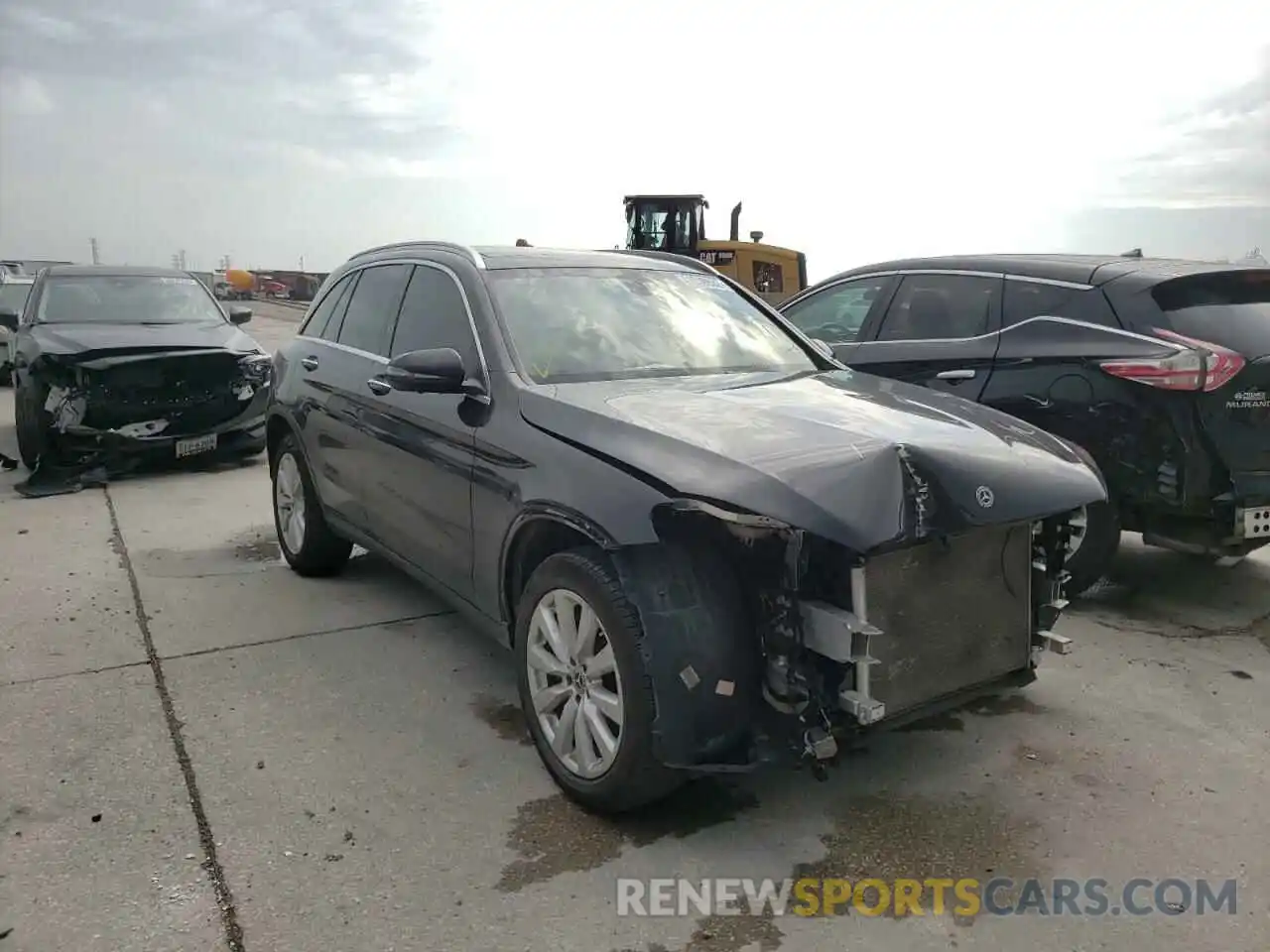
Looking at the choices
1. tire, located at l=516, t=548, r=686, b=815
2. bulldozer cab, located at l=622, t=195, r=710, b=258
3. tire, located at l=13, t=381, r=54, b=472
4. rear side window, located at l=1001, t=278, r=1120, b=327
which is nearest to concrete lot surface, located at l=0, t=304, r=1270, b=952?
tire, located at l=516, t=548, r=686, b=815

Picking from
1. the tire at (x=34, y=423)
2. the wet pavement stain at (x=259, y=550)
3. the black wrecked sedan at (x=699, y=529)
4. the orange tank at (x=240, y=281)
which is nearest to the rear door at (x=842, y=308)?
the black wrecked sedan at (x=699, y=529)

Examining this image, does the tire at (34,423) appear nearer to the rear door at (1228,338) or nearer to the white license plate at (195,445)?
the white license plate at (195,445)

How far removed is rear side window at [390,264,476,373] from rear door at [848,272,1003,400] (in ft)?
9.22

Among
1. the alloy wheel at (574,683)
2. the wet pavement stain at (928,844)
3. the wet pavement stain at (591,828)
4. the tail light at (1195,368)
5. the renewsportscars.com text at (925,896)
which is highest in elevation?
the tail light at (1195,368)

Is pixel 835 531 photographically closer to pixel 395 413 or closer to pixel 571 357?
pixel 571 357

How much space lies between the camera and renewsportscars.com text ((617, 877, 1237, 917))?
8.80ft

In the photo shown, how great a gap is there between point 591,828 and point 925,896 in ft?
3.22

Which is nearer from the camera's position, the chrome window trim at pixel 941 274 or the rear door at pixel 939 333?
the chrome window trim at pixel 941 274

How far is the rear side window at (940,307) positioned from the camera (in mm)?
5586

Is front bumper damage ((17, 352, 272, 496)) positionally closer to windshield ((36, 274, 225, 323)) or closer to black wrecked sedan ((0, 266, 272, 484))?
black wrecked sedan ((0, 266, 272, 484))

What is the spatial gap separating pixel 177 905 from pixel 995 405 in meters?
4.33

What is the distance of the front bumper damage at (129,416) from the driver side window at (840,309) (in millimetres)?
4367

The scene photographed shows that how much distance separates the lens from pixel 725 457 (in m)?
2.80

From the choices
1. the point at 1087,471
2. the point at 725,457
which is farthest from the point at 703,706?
the point at 1087,471
